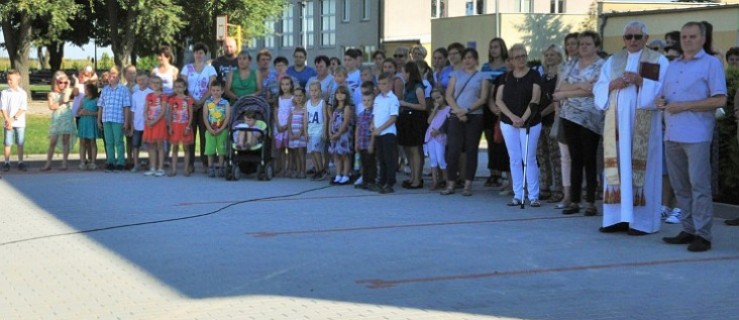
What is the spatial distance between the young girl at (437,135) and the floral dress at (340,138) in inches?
49.7

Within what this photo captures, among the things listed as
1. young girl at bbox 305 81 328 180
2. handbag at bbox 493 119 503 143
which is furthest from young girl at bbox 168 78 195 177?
handbag at bbox 493 119 503 143

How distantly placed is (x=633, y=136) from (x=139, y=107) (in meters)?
9.30

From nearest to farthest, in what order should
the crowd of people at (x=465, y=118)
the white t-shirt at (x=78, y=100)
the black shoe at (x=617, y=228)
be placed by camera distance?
the crowd of people at (x=465, y=118)
the black shoe at (x=617, y=228)
the white t-shirt at (x=78, y=100)

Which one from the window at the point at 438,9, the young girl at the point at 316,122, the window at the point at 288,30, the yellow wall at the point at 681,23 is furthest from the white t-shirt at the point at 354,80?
the window at the point at 288,30

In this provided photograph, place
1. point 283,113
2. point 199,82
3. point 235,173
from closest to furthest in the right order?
point 235,173
point 283,113
point 199,82

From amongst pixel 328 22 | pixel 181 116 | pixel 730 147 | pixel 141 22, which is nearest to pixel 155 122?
pixel 181 116

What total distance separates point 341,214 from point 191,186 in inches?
151

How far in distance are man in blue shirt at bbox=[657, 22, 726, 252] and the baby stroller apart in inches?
310

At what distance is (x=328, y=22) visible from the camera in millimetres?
66312

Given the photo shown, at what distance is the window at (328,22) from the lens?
214 feet

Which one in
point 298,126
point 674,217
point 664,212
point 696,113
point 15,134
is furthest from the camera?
point 15,134

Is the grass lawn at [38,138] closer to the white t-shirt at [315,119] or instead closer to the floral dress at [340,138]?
the white t-shirt at [315,119]

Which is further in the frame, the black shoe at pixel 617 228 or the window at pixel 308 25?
the window at pixel 308 25

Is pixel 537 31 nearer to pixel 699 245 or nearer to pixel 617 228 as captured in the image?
pixel 617 228
